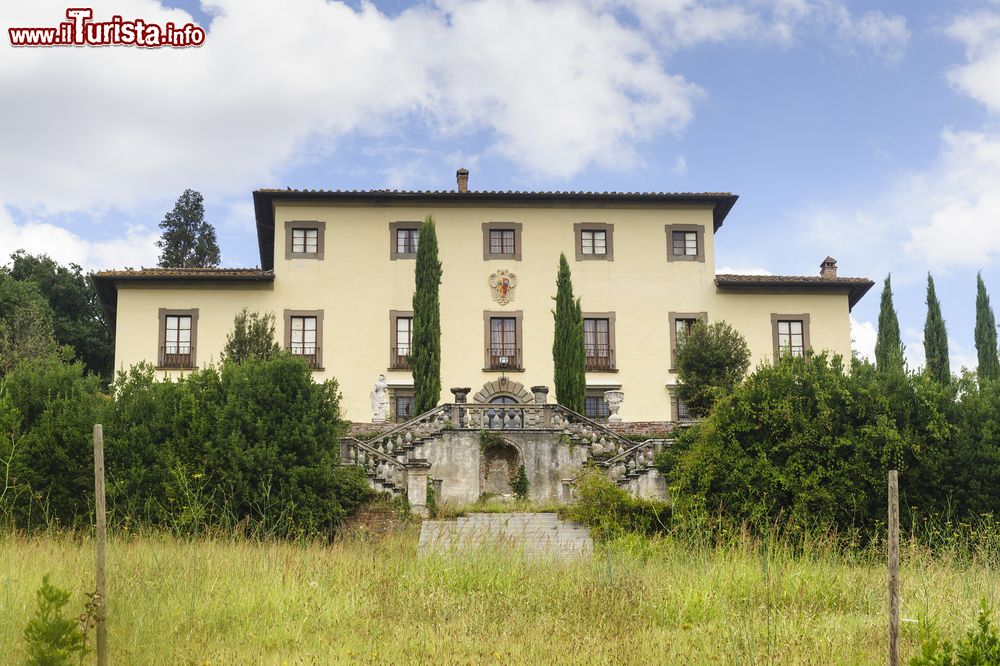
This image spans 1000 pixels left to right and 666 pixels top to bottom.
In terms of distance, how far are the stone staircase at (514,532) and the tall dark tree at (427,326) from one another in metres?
9.46

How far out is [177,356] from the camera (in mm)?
34250

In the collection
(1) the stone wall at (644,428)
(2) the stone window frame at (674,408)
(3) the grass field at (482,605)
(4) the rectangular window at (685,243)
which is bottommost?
(3) the grass field at (482,605)

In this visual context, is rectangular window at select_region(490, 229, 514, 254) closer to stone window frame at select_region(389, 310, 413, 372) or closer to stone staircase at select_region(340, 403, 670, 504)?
stone window frame at select_region(389, 310, 413, 372)

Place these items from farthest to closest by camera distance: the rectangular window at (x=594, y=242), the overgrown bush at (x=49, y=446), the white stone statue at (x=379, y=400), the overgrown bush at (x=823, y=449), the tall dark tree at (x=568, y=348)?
1. the rectangular window at (x=594, y=242)
2. the tall dark tree at (x=568, y=348)
3. the white stone statue at (x=379, y=400)
4. the overgrown bush at (x=823, y=449)
5. the overgrown bush at (x=49, y=446)

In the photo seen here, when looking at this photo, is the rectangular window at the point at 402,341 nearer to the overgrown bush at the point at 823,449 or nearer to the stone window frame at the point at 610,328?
the stone window frame at the point at 610,328

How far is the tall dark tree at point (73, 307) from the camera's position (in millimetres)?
49062

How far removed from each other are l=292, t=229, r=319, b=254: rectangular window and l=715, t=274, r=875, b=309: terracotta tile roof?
13.5m

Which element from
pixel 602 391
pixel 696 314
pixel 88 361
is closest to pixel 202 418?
pixel 602 391

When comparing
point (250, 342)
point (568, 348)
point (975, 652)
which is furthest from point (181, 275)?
point (975, 652)

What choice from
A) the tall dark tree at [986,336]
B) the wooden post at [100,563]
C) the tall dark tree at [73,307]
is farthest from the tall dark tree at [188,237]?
the wooden post at [100,563]

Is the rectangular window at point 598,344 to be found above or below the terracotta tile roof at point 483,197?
below

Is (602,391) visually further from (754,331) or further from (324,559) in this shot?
(324,559)

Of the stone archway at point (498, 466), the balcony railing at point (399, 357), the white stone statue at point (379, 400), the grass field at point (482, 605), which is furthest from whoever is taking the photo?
the balcony railing at point (399, 357)

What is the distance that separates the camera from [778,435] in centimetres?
1986
